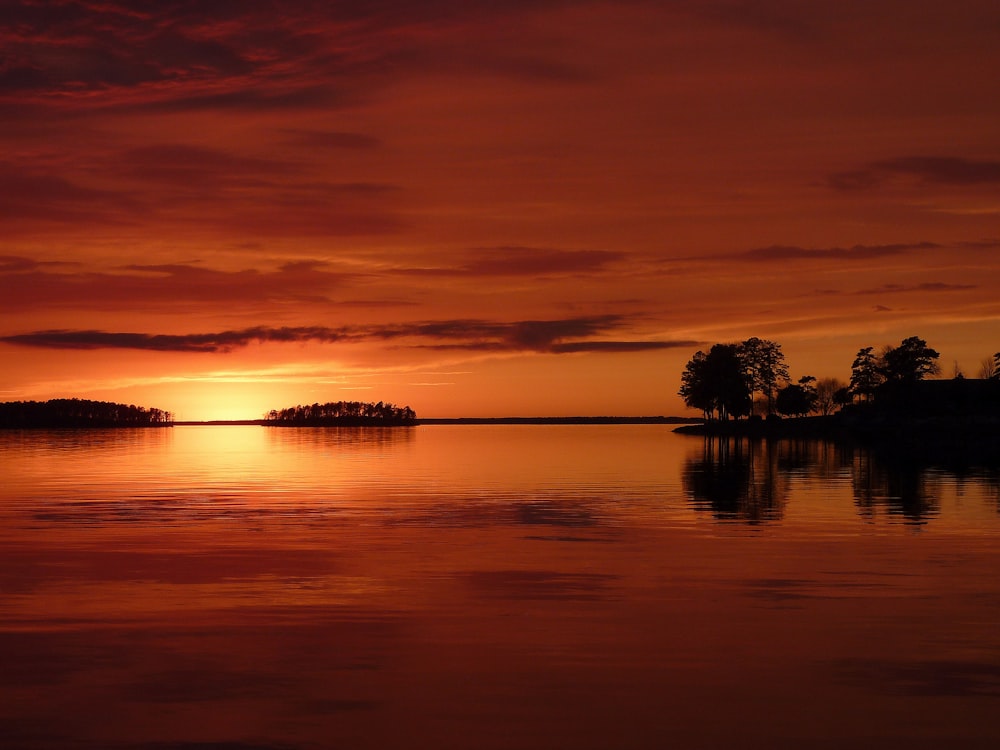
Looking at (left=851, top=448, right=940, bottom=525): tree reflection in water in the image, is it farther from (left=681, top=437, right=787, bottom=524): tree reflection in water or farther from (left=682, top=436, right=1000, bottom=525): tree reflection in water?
(left=681, top=437, right=787, bottom=524): tree reflection in water

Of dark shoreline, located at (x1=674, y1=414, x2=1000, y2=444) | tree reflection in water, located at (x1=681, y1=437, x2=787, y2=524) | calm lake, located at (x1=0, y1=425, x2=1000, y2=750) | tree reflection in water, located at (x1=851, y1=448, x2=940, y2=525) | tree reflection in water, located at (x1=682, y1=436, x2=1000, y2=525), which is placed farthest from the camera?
dark shoreline, located at (x1=674, y1=414, x2=1000, y2=444)

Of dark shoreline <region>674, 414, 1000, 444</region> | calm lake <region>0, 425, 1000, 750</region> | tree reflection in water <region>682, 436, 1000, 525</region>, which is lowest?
calm lake <region>0, 425, 1000, 750</region>

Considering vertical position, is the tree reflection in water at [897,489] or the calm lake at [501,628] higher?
the tree reflection in water at [897,489]

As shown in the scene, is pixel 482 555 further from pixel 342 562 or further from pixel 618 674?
pixel 618 674

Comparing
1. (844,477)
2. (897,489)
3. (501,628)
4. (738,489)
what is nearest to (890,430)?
(844,477)

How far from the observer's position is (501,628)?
18969 millimetres

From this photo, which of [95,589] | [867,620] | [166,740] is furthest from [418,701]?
[95,589]

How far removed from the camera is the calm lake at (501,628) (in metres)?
13.5

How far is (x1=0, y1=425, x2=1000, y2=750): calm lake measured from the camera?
44.2 ft

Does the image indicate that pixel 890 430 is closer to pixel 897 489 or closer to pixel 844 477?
pixel 844 477

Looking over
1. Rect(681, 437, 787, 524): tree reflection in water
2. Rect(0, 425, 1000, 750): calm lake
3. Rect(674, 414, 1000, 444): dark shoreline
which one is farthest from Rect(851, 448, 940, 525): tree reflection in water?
Rect(674, 414, 1000, 444): dark shoreline

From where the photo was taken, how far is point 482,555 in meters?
28.5

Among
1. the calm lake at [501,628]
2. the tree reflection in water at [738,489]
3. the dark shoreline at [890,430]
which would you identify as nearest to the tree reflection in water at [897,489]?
the calm lake at [501,628]

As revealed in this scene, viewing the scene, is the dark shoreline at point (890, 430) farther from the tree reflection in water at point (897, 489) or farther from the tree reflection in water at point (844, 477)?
the tree reflection in water at point (897, 489)
